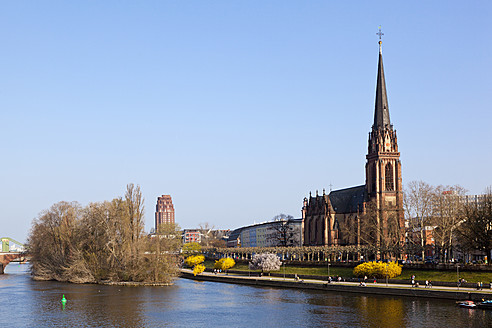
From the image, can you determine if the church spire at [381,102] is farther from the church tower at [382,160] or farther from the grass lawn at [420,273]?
the grass lawn at [420,273]

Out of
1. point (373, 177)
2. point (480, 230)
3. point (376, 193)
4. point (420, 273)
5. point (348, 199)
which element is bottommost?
point (420, 273)

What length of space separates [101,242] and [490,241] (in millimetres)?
79546

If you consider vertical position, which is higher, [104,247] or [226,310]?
[104,247]

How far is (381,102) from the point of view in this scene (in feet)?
538

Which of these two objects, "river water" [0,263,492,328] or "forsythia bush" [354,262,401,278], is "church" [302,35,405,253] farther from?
"river water" [0,263,492,328]

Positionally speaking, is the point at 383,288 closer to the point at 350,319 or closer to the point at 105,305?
the point at 350,319

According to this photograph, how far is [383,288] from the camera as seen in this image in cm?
9244

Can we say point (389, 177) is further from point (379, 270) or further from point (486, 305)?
point (486, 305)

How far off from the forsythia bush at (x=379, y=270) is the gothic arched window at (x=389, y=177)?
57.5 m

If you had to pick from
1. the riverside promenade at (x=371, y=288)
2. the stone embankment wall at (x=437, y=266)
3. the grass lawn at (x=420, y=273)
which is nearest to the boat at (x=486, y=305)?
the riverside promenade at (x=371, y=288)

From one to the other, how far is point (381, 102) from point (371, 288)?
266 feet

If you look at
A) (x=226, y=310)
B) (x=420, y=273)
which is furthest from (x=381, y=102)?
(x=226, y=310)

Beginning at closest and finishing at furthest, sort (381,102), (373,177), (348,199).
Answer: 1. (381,102)
2. (373,177)
3. (348,199)

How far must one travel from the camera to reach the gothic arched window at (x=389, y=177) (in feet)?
531
